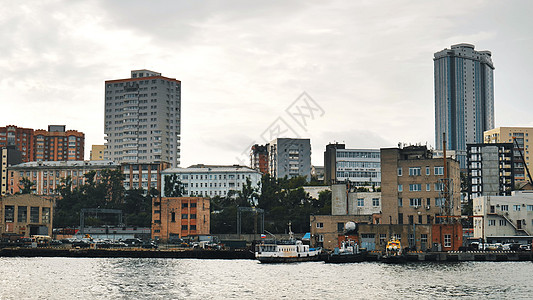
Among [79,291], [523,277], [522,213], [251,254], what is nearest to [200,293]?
[79,291]

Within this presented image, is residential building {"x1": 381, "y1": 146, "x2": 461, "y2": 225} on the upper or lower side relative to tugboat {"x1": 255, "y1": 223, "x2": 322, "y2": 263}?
upper

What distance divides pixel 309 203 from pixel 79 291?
11929 centimetres

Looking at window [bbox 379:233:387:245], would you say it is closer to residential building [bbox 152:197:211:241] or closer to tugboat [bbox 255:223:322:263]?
tugboat [bbox 255:223:322:263]

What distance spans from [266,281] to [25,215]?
105 metres

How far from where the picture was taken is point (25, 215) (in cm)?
17925

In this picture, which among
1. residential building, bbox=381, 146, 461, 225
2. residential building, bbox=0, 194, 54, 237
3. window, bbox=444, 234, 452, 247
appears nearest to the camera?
window, bbox=444, 234, 452, 247

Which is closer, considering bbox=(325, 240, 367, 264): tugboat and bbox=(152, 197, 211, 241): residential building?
bbox=(325, 240, 367, 264): tugboat

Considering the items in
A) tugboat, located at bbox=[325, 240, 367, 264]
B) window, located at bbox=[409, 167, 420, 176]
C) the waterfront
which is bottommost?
the waterfront

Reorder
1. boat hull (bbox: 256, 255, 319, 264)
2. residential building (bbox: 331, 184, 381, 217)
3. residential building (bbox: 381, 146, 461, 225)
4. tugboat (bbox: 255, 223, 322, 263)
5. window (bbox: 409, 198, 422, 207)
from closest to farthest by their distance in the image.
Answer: boat hull (bbox: 256, 255, 319, 264)
tugboat (bbox: 255, 223, 322, 263)
residential building (bbox: 381, 146, 461, 225)
window (bbox: 409, 198, 422, 207)
residential building (bbox: 331, 184, 381, 217)

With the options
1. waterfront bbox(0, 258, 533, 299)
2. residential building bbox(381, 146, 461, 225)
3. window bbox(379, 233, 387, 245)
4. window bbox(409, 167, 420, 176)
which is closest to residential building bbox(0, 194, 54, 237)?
waterfront bbox(0, 258, 533, 299)

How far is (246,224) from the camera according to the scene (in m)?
192

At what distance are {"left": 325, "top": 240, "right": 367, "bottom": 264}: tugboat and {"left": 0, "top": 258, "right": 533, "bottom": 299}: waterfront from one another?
3141mm

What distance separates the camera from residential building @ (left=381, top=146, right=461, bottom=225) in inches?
5187

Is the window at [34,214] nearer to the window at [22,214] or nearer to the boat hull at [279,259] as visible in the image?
the window at [22,214]
